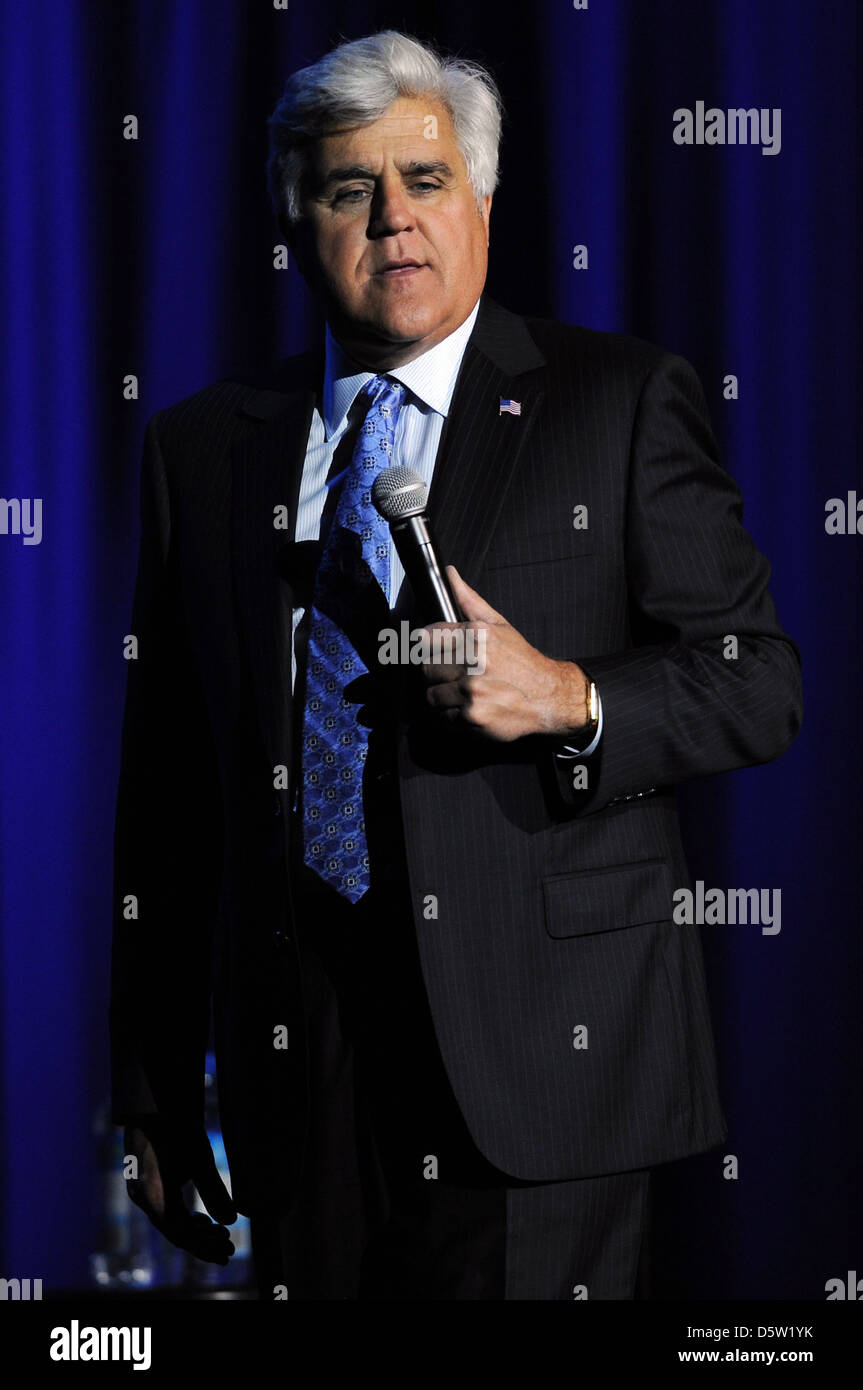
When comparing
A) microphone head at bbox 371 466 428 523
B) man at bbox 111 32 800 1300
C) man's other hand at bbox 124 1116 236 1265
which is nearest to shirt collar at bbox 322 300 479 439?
man at bbox 111 32 800 1300

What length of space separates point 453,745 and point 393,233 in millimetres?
532

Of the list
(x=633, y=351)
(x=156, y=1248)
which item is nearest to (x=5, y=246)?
(x=633, y=351)

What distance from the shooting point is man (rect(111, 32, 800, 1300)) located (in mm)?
1471

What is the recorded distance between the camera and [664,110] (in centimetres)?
246

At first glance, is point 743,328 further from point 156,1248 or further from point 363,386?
point 156,1248

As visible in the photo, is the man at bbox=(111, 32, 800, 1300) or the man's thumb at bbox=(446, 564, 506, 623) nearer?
the man's thumb at bbox=(446, 564, 506, 623)

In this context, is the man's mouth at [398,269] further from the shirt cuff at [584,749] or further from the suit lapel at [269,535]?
the shirt cuff at [584,749]

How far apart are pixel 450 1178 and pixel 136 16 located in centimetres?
202

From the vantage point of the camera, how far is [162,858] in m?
1.75

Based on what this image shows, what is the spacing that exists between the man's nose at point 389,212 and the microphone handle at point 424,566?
420 mm

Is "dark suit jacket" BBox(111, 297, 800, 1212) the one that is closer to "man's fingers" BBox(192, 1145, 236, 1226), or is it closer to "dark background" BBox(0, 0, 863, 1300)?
"man's fingers" BBox(192, 1145, 236, 1226)

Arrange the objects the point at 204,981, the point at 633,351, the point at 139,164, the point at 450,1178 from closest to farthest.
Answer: the point at 450,1178 → the point at 633,351 → the point at 204,981 → the point at 139,164

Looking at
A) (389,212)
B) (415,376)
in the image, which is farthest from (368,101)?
(415,376)

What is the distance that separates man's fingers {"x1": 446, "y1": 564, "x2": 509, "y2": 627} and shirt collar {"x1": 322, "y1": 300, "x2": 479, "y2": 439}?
323 millimetres
